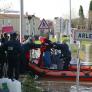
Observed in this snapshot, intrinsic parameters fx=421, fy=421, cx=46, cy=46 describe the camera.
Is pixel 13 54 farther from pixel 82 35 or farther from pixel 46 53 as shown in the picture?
pixel 82 35

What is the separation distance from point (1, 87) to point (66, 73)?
7969mm

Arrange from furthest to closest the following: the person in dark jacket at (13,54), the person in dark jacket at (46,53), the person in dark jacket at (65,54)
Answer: the person in dark jacket at (65,54), the person in dark jacket at (46,53), the person in dark jacket at (13,54)

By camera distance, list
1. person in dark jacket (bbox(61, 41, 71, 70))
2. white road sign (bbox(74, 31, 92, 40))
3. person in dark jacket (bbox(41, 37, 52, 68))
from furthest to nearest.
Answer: person in dark jacket (bbox(61, 41, 71, 70)) → person in dark jacket (bbox(41, 37, 52, 68)) → white road sign (bbox(74, 31, 92, 40))

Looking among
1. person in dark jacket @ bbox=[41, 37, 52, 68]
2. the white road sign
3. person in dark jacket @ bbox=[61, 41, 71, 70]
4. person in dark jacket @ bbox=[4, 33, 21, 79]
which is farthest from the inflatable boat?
the white road sign

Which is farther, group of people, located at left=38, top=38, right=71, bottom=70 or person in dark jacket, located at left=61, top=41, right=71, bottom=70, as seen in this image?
person in dark jacket, located at left=61, top=41, right=71, bottom=70

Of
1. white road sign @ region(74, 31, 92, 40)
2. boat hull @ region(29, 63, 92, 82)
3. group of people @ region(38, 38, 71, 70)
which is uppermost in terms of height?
white road sign @ region(74, 31, 92, 40)

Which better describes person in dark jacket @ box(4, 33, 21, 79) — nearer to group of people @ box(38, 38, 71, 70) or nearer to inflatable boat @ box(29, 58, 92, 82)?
inflatable boat @ box(29, 58, 92, 82)

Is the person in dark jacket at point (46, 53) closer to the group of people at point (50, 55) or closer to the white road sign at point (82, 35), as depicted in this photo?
the group of people at point (50, 55)

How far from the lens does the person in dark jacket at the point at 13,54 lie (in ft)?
47.8

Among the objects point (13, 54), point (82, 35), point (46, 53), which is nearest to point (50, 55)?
point (46, 53)

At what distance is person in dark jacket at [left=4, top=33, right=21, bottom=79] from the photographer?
14555 millimetres

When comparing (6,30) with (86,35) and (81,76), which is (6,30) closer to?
(81,76)

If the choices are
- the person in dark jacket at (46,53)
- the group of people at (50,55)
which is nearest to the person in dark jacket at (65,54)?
the group of people at (50,55)

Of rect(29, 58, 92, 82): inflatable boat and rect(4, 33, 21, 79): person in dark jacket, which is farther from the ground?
rect(4, 33, 21, 79): person in dark jacket
